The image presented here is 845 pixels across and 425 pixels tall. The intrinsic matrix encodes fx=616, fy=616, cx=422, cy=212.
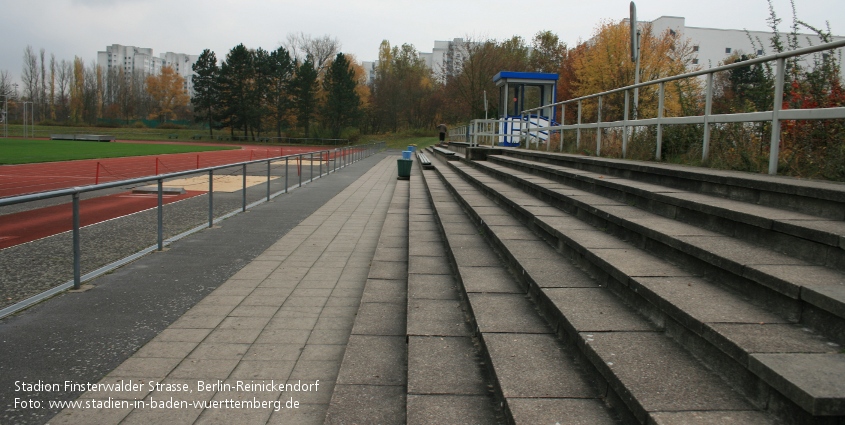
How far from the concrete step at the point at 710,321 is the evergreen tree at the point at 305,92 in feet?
229

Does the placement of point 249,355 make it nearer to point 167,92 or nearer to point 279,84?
point 279,84

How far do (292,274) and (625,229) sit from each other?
373 cm

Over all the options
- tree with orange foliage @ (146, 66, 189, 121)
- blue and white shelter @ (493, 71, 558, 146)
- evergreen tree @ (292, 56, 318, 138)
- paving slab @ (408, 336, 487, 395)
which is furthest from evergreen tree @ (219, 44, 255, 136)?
paving slab @ (408, 336, 487, 395)

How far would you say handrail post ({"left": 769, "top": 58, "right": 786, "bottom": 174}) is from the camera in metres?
5.49

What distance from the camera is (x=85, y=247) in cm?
624

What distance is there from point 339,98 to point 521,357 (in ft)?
230

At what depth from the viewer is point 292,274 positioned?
6973 millimetres

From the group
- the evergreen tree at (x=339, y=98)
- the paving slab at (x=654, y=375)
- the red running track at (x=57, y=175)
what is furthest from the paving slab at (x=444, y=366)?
the evergreen tree at (x=339, y=98)

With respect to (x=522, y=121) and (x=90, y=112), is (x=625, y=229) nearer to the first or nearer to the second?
(x=522, y=121)

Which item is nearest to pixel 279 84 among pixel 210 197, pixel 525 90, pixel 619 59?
pixel 619 59

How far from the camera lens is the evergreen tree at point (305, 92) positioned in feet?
236

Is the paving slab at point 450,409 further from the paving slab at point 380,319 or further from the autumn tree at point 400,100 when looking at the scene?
the autumn tree at point 400,100

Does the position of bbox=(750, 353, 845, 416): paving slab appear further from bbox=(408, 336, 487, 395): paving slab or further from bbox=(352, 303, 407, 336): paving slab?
bbox=(352, 303, 407, 336): paving slab

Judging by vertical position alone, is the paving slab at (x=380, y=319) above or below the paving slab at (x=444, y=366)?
below
